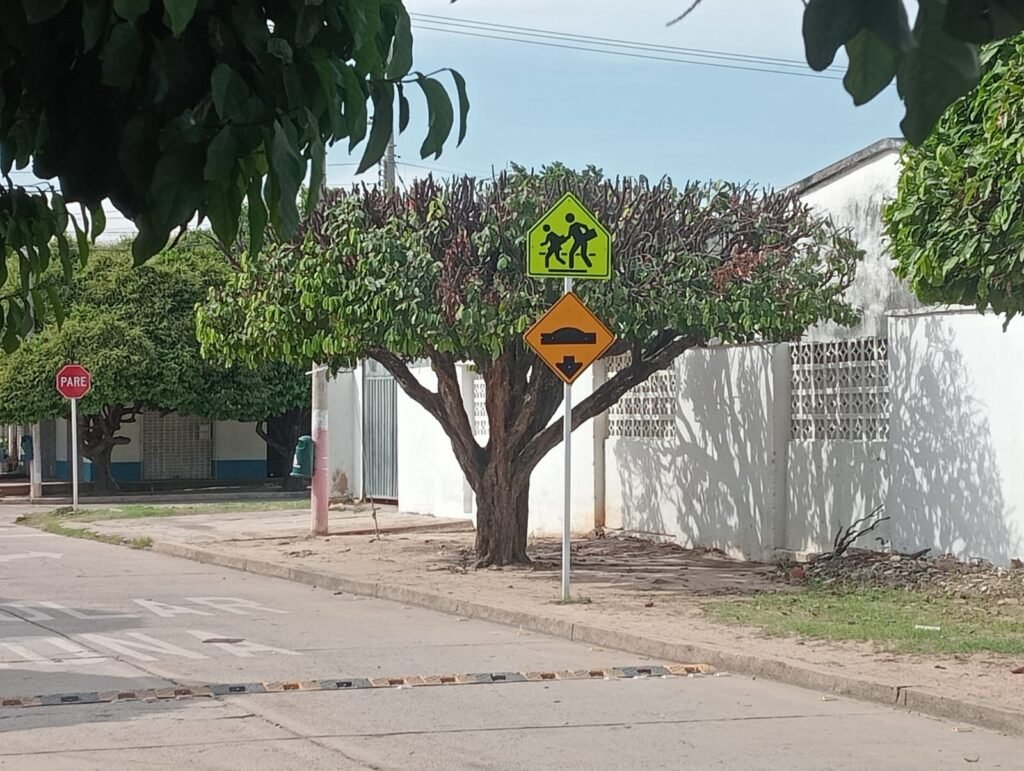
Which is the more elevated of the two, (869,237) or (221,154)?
(869,237)

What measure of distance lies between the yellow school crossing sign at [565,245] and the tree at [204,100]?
10.1 m

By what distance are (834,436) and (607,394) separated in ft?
8.36

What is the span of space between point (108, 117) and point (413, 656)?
28.4ft

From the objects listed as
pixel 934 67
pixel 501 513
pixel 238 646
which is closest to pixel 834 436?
pixel 501 513

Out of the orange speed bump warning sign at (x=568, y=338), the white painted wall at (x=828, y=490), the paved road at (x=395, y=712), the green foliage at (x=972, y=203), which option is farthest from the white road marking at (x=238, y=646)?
the white painted wall at (x=828, y=490)

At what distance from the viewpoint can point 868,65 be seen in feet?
6.90

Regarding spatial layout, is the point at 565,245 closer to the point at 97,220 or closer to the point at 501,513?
the point at 501,513

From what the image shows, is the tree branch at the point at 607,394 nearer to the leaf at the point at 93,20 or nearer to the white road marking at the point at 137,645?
the white road marking at the point at 137,645

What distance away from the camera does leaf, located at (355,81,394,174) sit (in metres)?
3.51

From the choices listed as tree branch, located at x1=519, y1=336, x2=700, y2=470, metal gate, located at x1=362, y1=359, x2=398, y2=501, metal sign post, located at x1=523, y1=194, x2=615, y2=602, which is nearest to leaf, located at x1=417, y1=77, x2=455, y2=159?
metal sign post, located at x1=523, y1=194, x2=615, y2=602

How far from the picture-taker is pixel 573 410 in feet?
56.7

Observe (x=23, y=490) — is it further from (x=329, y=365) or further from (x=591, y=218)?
(x=591, y=218)

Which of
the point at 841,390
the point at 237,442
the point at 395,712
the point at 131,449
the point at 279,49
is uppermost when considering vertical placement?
the point at 279,49

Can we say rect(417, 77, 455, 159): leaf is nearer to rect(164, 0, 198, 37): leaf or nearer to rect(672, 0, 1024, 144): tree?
rect(164, 0, 198, 37): leaf
